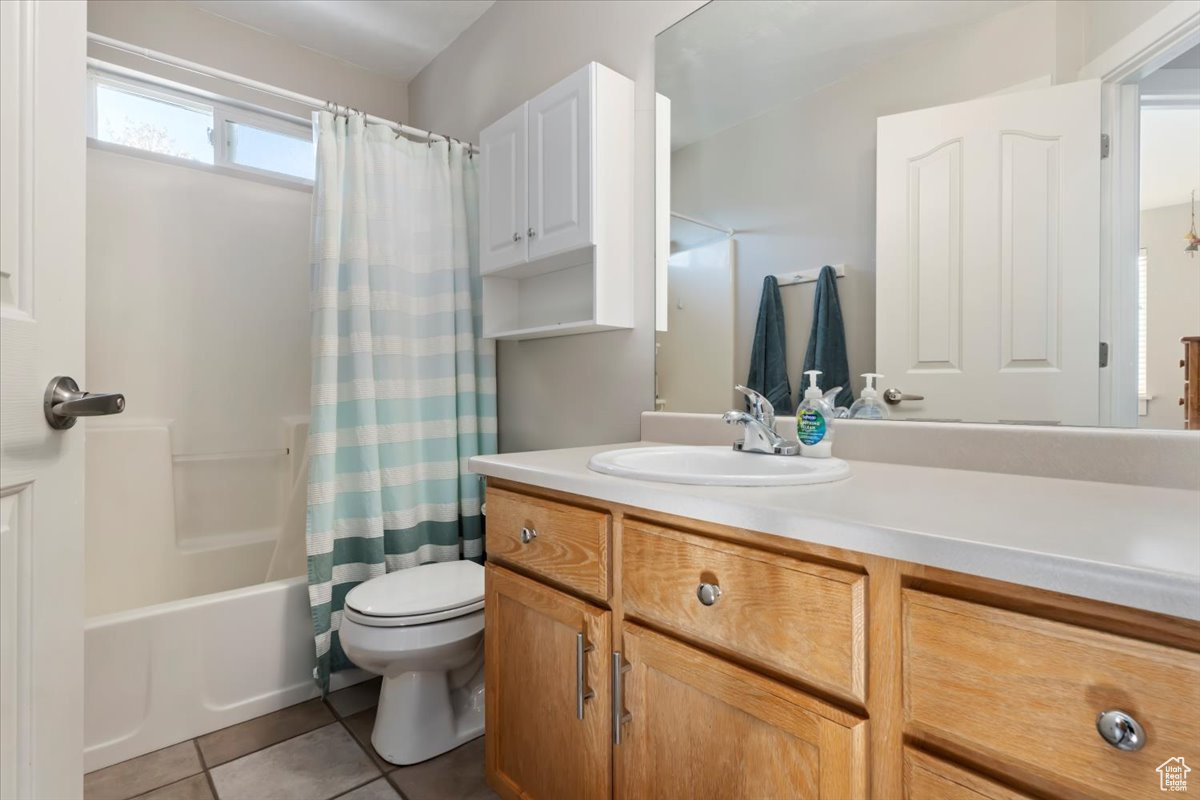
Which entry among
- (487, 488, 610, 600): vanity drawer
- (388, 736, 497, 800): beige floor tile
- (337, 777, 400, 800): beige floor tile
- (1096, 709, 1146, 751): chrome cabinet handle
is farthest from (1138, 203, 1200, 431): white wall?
(337, 777, 400, 800): beige floor tile

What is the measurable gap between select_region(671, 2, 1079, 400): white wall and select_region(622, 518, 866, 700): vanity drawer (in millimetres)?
685

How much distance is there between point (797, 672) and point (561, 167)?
151 cm

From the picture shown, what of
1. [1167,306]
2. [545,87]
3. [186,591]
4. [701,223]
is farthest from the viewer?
[186,591]

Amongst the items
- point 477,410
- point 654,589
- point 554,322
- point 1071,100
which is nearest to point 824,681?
point 654,589

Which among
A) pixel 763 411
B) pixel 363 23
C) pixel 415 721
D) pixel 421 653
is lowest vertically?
pixel 415 721

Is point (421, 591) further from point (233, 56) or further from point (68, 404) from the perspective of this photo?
point (233, 56)

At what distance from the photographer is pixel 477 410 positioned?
225 centimetres

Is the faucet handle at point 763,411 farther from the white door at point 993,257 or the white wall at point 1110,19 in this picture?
the white wall at point 1110,19

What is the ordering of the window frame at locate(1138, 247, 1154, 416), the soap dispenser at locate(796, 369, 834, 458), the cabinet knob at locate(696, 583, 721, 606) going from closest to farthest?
the cabinet knob at locate(696, 583, 721, 606) → the window frame at locate(1138, 247, 1154, 416) → the soap dispenser at locate(796, 369, 834, 458)

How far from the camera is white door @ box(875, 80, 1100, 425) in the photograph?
3.33ft

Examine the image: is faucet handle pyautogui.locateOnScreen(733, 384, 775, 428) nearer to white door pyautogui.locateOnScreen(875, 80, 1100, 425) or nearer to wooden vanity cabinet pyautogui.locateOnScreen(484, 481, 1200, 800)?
white door pyautogui.locateOnScreen(875, 80, 1100, 425)

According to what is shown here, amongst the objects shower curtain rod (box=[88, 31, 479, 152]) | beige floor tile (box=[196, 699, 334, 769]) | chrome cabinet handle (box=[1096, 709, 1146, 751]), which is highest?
shower curtain rod (box=[88, 31, 479, 152])

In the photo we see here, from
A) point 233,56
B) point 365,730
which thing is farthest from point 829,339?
point 233,56

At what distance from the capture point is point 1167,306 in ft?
3.09
